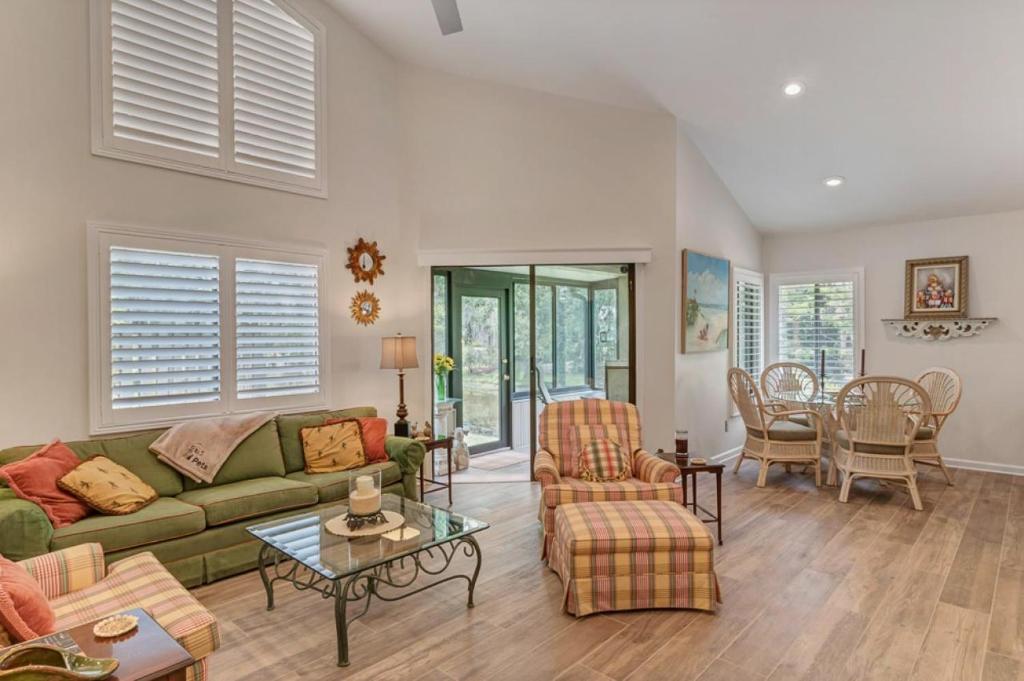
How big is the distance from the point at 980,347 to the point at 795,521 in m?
3.12

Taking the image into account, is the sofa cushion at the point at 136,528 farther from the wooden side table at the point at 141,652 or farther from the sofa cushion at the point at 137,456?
the wooden side table at the point at 141,652

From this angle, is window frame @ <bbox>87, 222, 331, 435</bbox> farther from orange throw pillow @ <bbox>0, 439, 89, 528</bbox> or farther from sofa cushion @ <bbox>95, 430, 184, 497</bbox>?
orange throw pillow @ <bbox>0, 439, 89, 528</bbox>

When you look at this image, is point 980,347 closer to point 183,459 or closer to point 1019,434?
point 1019,434

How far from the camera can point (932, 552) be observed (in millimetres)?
3709

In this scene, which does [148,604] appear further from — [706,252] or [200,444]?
[706,252]

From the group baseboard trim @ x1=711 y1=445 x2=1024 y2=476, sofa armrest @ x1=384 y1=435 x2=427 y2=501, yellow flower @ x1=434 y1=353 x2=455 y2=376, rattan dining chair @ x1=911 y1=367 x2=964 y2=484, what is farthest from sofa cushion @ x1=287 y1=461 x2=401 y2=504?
rattan dining chair @ x1=911 y1=367 x2=964 y2=484

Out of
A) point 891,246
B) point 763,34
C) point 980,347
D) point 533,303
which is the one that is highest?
point 763,34

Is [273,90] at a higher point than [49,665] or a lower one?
higher

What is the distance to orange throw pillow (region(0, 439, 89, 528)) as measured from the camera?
9.79 feet

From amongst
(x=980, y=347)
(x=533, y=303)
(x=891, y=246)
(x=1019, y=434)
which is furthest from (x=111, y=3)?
(x=1019, y=434)

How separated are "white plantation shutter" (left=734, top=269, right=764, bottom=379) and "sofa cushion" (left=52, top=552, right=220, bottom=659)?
559 cm

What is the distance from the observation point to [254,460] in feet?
13.2

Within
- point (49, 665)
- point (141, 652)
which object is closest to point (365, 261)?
point (141, 652)

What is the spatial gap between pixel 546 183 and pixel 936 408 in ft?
13.6
